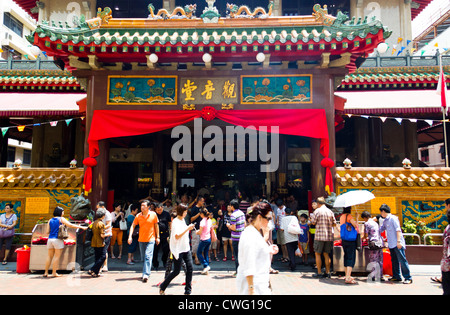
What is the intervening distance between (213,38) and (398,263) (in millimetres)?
7231

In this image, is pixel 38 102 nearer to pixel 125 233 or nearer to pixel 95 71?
pixel 95 71

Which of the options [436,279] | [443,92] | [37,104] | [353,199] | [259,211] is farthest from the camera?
[37,104]

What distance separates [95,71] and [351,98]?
29.3ft

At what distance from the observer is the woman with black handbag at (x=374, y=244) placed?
24.8 feet

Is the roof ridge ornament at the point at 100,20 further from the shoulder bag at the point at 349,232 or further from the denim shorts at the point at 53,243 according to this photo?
the shoulder bag at the point at 349,232

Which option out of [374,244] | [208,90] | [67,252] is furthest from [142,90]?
[374,244]

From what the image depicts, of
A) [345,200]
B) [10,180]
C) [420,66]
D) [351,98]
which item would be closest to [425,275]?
[345,200]

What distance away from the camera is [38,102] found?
1205 centimetres

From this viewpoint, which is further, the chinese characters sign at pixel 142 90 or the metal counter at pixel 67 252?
the chinese characters sign at pixel 142 90

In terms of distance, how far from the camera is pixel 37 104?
1188 centimetres

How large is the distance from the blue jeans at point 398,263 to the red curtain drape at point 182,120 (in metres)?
2.81

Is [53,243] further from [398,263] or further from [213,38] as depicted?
[398,263]

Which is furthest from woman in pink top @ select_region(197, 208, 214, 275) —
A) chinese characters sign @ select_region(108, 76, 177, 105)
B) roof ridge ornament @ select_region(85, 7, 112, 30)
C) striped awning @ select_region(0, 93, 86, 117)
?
striped awning @ select_region(0, 93, 86, 117)

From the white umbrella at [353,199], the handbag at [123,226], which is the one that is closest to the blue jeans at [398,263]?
the white umbrella at [353,199]
